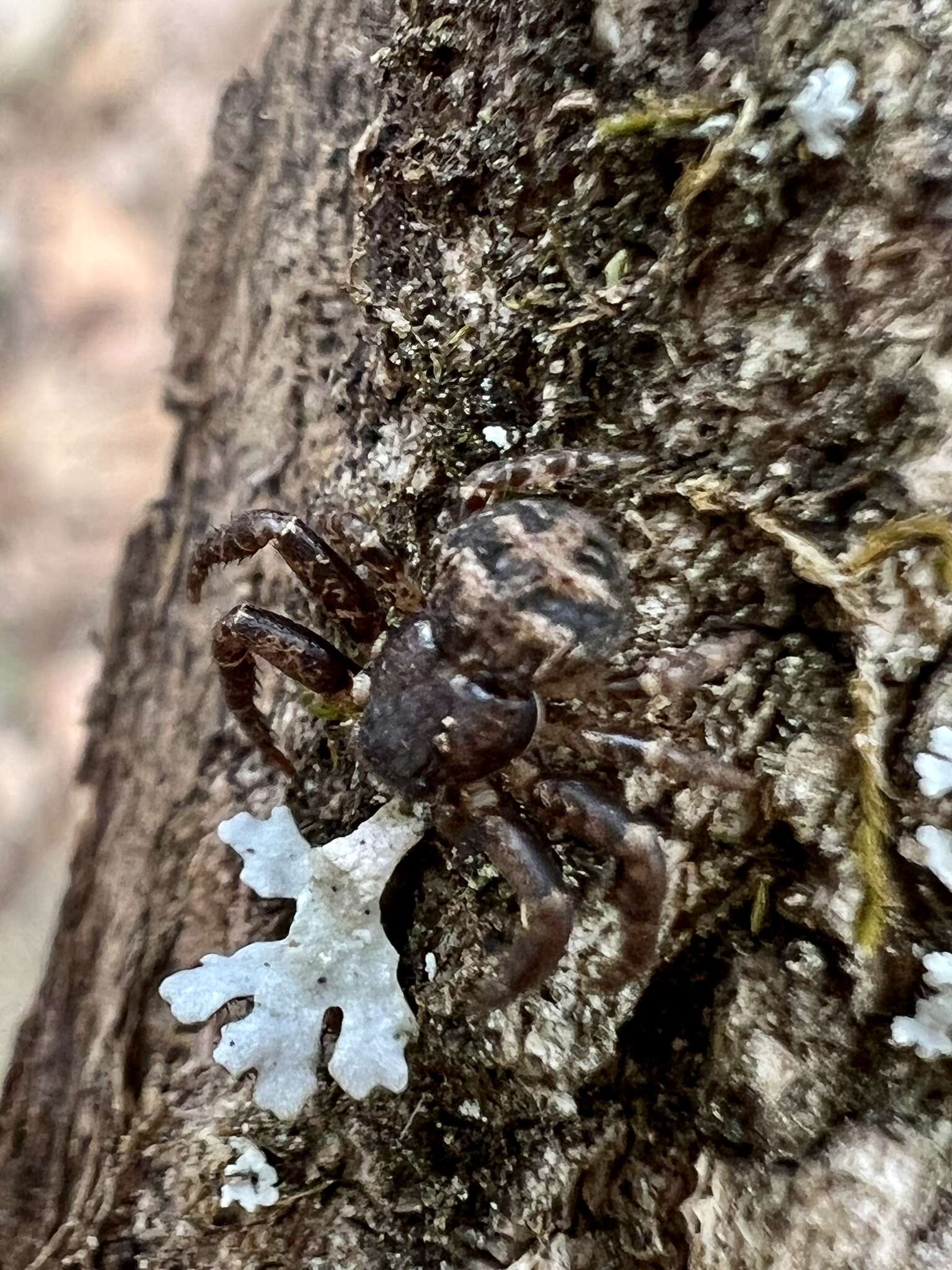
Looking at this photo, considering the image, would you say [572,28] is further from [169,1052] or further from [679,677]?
[169,1052]

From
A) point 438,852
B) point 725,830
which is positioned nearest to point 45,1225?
point 438,852

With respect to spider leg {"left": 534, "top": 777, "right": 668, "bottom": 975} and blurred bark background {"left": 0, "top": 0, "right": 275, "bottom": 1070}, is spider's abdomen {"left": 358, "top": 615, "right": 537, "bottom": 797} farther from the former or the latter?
blurred bark background {"left": 0, "top": 0, "right": 275, "bottom": 1070}

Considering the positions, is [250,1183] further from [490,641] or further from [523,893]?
[490,641]

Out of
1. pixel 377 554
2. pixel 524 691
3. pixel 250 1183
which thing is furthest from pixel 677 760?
pixel 250 1183

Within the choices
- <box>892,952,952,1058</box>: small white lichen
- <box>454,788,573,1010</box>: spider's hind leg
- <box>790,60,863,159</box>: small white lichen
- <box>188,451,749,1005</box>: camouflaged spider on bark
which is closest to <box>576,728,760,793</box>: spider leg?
<box>188,451,749,1005</box>: camouflaged spider on bark

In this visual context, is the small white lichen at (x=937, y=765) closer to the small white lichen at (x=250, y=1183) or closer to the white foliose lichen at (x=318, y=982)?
the white foliose lichen at (x=318, y=982)
